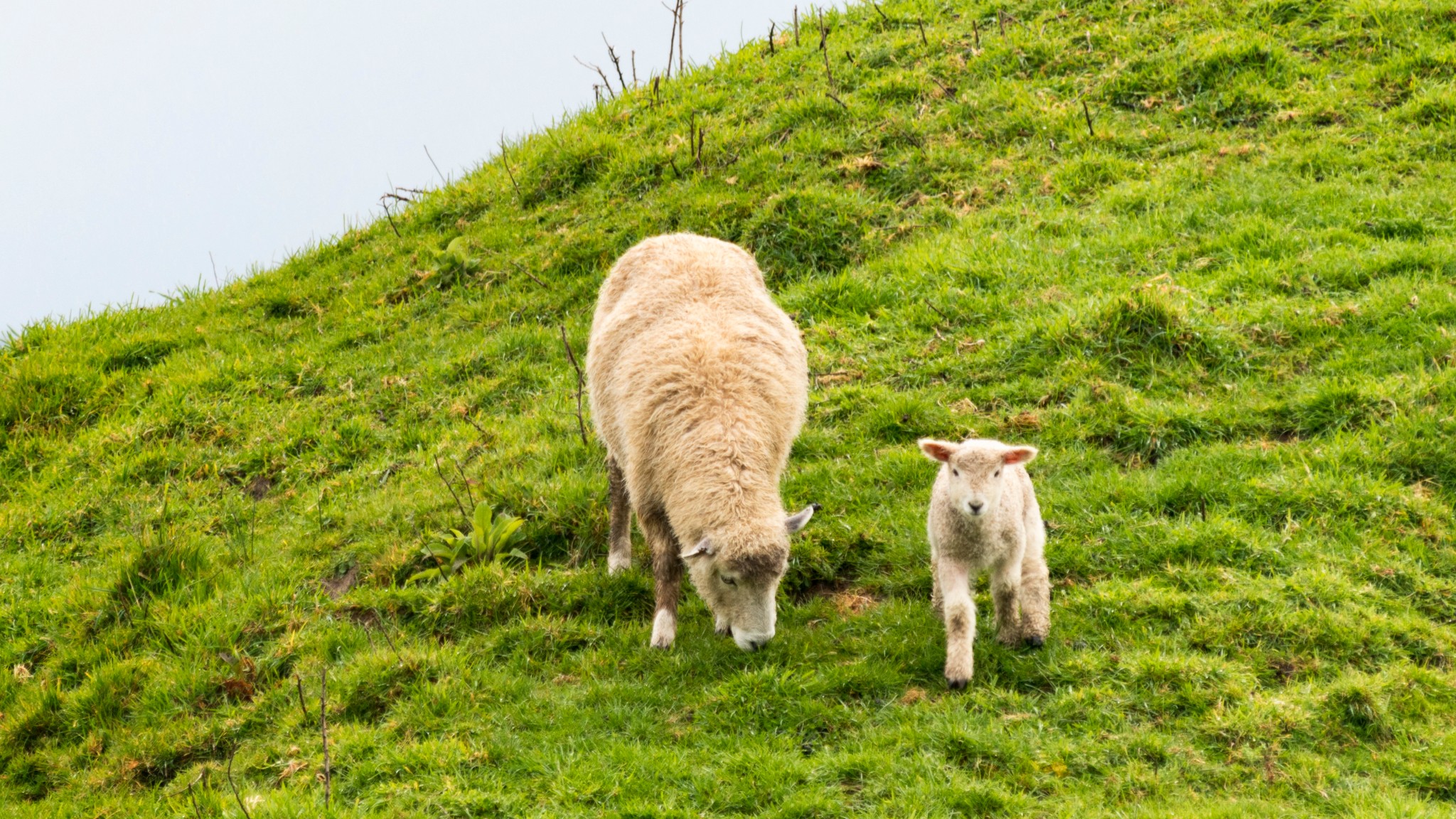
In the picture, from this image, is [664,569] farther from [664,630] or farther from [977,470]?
[977,470]

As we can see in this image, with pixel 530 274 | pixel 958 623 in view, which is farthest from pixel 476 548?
pixel 530 274

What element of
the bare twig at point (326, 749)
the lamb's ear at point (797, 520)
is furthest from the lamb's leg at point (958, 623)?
the bare twig at point (326, 749)

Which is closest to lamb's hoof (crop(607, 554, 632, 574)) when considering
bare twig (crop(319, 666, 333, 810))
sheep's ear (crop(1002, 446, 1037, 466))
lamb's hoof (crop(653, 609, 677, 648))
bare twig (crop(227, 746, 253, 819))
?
lamb's hoof (crop(653, 609, 677, 648))

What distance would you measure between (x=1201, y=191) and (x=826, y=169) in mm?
3913

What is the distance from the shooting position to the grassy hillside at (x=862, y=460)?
5980 millimetres

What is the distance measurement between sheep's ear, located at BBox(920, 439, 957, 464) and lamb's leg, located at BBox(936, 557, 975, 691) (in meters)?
0.58

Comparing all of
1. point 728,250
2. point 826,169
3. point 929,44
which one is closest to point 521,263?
point 826,169

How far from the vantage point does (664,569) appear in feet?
24.0

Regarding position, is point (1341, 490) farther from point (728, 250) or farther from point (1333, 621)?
point (728, 250)

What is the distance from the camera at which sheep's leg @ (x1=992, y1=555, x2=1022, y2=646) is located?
6383mm

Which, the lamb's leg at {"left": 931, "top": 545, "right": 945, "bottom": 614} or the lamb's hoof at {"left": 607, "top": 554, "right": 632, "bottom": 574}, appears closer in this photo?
A: the lamb's leg at {"left": 931, "top": 545, "right": 945, "bottom": 614}

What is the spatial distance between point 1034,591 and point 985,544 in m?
0.64

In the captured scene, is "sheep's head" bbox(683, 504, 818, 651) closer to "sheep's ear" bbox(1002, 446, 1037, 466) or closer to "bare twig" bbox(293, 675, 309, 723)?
"sheep's ear" bbox(1002, 446, 1037, 466)

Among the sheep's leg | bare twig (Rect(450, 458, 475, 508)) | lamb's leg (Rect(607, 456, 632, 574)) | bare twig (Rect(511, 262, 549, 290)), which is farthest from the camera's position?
bare twig (Rect(511, 262, 549, 290))
